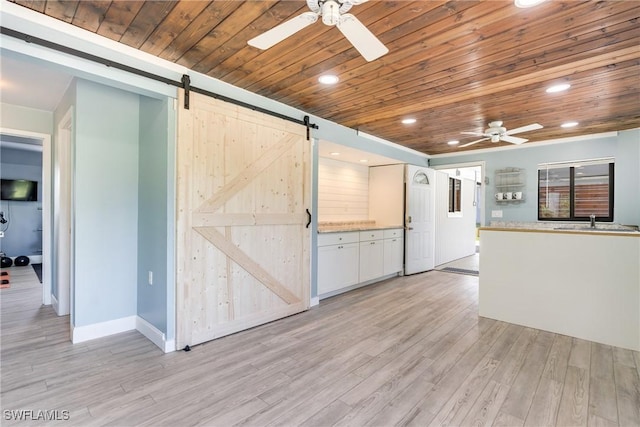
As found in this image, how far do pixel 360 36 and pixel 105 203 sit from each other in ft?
9.20

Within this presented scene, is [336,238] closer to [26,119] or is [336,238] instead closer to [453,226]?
[26,119]

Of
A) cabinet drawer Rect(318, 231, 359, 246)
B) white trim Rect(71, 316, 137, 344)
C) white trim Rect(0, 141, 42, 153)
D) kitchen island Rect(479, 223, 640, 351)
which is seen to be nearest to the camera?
white trim Rect(71, 316, 137, 344)

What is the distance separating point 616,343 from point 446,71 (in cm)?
308

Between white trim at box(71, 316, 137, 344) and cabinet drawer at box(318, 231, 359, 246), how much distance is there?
2324 millimetres

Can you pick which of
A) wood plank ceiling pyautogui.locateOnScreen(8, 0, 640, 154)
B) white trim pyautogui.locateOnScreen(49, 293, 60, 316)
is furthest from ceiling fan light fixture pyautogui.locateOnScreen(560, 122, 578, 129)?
white trim pyautogui.locateOnScreen(49, 293, 60, 316)

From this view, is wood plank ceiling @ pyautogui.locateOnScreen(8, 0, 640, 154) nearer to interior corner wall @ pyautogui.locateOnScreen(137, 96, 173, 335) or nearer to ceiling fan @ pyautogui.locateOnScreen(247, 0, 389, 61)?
ceiling fan @ pyautogui.locateOnScreen(247, 0, 389, 61)

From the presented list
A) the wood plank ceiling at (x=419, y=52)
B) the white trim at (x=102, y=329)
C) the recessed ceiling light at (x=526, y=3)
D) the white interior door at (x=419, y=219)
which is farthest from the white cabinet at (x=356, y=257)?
the recessed ceiling light at (x=526, y=3)

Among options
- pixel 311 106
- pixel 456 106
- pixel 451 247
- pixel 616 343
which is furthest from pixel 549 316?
pixel 451 247

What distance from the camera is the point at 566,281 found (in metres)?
3.21

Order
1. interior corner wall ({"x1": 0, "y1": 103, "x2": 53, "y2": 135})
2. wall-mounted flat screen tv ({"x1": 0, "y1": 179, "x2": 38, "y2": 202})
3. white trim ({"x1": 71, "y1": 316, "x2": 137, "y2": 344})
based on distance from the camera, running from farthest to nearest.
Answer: wall-mounted flat screen tv ({"x1": 0, "y1": 179, "x2": 38, "y2": 202}), interior corner wall ({"x1": 0, "y1": 103, "x2": 53, "y2": 135}), white trim ({"x1": 71, "y1": 316, "x2": 137, "y2": 344})

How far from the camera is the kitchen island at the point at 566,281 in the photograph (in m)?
2.92

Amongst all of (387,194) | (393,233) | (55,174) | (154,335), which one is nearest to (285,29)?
(154,335)

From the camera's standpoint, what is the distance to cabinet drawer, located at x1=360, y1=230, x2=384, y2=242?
Answer: 4914 mm

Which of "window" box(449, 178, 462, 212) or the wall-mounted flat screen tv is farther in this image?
"window" box(449, 178, 462, 212)
